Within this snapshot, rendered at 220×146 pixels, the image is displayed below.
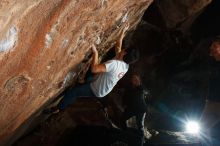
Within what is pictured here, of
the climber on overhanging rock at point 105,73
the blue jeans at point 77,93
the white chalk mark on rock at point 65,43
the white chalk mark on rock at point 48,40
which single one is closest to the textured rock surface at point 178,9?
the climber on overhanging rock at point 105,73

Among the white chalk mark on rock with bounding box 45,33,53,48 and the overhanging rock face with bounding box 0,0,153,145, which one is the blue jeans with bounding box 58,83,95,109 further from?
the white chalk mark on rock with bounding box 45,33,53,48

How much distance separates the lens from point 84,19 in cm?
360

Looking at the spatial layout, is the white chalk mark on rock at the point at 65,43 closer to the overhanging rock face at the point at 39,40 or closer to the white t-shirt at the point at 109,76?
the overhanging rock face at the point at 39,40

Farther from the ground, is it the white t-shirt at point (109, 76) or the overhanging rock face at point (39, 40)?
the overhanging rock face at point (39, 40)

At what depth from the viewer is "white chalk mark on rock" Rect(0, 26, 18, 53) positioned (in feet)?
7.58

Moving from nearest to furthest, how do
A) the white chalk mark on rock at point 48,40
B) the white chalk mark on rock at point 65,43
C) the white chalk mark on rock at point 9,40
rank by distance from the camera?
the white chalk mark on rock at point 9,40, the white chalk mark on rock at point 48,40, the white chalk mark on rock at point 65,43

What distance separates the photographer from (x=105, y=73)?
5227mm

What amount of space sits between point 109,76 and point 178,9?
15.1ft

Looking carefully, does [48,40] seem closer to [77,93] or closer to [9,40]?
[9,40]

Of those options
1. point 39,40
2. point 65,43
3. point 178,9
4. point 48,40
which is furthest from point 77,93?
point 178,9

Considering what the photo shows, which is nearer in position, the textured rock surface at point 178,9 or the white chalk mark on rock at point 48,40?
the white chalk mark on rock at point 48,40

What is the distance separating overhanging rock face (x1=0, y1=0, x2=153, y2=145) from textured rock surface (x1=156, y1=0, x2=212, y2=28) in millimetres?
4070

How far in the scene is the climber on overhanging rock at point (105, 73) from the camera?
4.93 meters

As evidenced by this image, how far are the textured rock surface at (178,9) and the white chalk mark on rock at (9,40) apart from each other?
6971 millimetres
